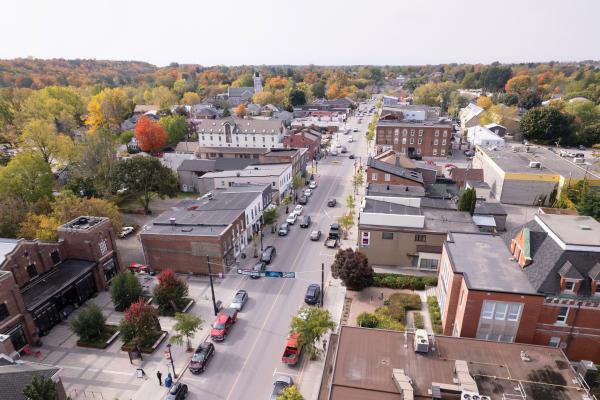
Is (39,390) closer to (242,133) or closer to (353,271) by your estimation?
(353,271)

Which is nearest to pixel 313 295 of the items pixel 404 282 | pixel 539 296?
pixel 404 282

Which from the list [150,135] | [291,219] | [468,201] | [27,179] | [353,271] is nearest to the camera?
[353,271]

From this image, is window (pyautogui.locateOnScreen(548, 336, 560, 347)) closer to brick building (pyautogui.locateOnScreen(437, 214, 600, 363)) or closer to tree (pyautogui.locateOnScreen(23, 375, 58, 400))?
brick building (pyautogui.locateOnScreen(437, 214, 600, 363))

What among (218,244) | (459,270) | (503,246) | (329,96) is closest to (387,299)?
(459,270)

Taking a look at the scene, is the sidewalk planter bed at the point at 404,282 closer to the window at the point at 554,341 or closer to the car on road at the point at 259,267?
the window at the point at 554,341

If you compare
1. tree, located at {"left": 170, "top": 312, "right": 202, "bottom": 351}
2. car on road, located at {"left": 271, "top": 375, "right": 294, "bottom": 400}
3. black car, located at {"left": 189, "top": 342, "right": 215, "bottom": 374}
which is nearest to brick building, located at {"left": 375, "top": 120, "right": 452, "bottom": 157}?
black car, located at {"left": 189, "top": 342, "right": 215, "bottom": 374}

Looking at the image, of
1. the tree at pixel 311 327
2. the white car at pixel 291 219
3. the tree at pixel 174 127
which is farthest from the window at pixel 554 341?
the tree at pixel 174 127

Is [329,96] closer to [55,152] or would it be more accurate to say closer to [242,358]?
[55,152]
